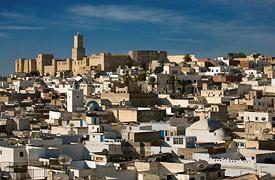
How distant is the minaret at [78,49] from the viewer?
82.3 meters

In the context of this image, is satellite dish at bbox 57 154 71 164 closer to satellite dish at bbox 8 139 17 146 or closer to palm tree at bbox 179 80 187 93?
satellite dish at bbox 8 139 17 146

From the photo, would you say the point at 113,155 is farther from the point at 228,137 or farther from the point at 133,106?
the point at 133,106

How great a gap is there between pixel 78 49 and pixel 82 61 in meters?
4.08

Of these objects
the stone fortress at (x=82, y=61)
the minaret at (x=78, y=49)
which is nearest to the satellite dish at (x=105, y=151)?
the stone fortress at (x=82, y=61)

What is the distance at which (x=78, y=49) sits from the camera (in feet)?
270

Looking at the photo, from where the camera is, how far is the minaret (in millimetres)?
82312

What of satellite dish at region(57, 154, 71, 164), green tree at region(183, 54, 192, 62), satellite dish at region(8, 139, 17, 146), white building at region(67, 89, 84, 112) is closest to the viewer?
satellite dish at region(57, 154, 71, 164)

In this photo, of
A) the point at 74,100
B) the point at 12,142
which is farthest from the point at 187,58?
the point at 12,142

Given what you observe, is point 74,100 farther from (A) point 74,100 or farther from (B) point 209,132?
(B) point 209,132

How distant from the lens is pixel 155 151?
20109mm

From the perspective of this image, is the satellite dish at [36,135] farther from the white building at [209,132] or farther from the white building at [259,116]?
the white building at [259,116]

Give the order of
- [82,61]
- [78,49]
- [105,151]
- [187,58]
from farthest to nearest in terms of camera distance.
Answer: [78,49] → [82,61] → [187,58] → [105,151]

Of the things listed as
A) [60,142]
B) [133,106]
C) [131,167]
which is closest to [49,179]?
[131,167]

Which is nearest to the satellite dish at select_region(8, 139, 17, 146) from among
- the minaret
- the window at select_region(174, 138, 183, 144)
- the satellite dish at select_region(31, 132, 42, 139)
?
the satellite dish at select_region(31, 132, 42, 139)
